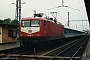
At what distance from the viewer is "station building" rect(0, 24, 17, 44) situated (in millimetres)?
23203

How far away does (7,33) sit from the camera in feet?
79.7

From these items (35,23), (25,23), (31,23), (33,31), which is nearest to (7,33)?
(25,23)

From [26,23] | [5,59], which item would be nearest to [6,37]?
[26,23]

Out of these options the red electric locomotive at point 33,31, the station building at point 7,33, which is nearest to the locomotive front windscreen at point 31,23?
the red electric locomotive at point 33,31

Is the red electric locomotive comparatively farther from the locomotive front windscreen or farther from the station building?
the station building

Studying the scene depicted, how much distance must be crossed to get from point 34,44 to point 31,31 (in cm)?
120

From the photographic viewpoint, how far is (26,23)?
18672 mm

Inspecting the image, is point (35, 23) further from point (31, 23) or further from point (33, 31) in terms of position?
point (33, 31)

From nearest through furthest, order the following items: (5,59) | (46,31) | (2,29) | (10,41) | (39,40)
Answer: (5,59) → (39,40) → (46,31) → (2,29) → (10,41)

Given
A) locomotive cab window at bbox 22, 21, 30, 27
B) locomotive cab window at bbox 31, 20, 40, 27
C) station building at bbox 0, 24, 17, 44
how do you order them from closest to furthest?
locomotive cab window at bbox 31, 20, 40, 27
locomotive cab window at bbox 22, 21, 30, 27
station building at bbox 0, 24, 17, 44

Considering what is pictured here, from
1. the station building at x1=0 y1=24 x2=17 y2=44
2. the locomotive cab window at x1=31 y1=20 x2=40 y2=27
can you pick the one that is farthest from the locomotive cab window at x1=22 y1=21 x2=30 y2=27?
the station building at x1=0 y1=24 x2=17 y2=44

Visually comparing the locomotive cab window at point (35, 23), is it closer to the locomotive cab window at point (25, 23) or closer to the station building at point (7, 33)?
the locomotive cab window at point (25, 23)

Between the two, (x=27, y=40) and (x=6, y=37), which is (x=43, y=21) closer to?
(x=27, y=40)

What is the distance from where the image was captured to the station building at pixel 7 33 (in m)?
23.2
